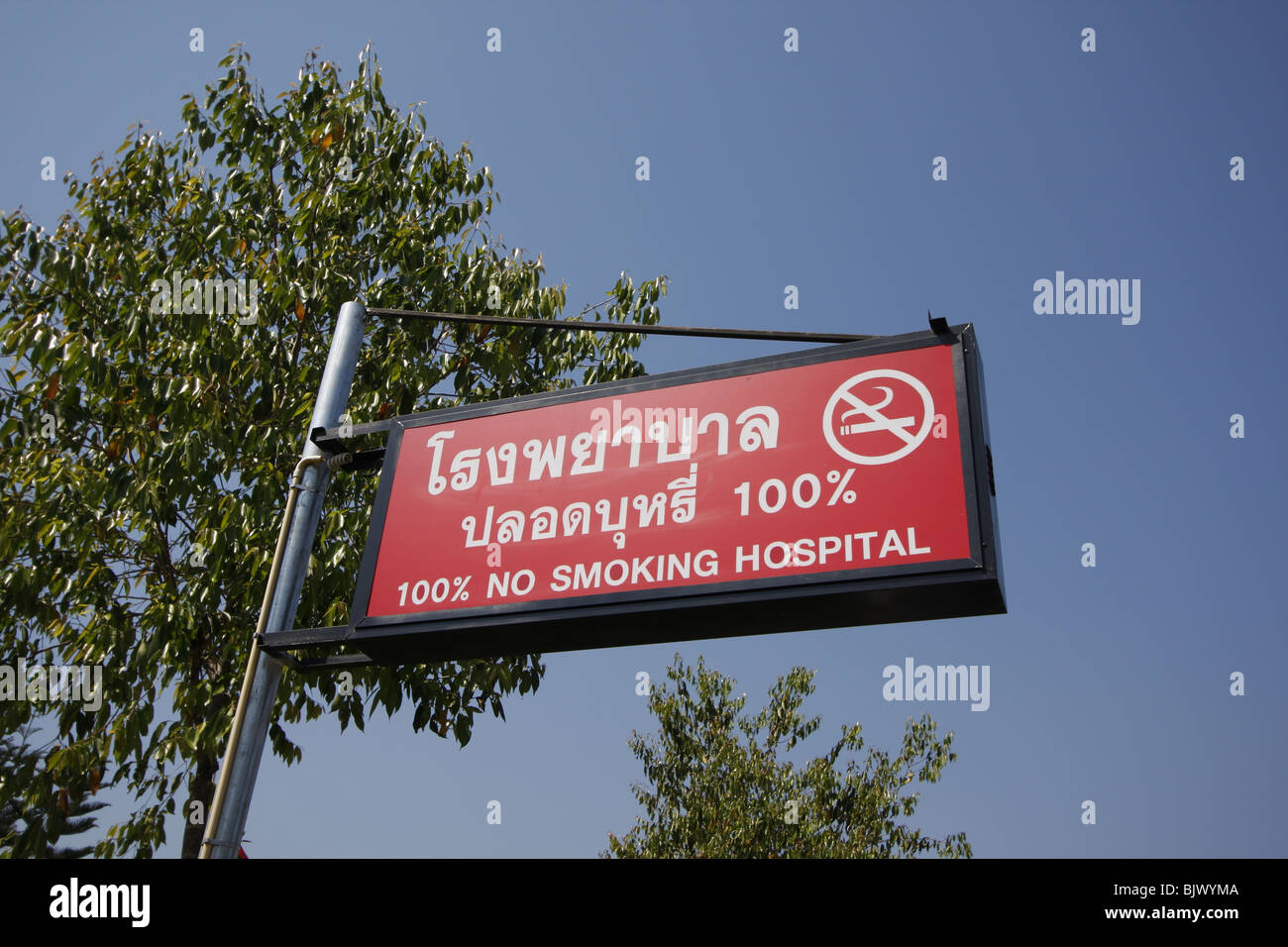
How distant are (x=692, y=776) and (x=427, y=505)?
18.7 m

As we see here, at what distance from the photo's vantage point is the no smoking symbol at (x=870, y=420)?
354 centimetres

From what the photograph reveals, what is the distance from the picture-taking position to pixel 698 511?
3.71 m

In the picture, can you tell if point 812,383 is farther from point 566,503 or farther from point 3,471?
point 3,471

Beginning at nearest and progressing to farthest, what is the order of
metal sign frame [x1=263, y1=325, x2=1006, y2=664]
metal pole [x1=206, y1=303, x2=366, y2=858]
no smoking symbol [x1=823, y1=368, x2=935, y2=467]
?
metal sign frame [x1=263, y1=325, x2=1006, y2=664]
no smoking symbol [x1=823, y1=368, x2=935, y2=467]
metal pole [x1=206, y1=303, x2=366, y2=858]

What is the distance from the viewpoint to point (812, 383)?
3854mm

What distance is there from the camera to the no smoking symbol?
354 centimetres

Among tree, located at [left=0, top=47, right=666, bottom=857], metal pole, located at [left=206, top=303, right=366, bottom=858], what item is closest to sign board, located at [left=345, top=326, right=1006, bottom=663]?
metal pole, located at [left=206, top=303, right=366, bottom=858]

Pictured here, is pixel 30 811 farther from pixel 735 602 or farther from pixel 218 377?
pixel 735 602

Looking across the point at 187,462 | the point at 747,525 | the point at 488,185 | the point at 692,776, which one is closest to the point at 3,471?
the point at 187,462

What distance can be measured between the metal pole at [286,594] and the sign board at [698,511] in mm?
453

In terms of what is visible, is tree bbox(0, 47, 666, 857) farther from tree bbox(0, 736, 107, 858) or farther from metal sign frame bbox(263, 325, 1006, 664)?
metal sign frame bbox(263, 325, 1006, 664)

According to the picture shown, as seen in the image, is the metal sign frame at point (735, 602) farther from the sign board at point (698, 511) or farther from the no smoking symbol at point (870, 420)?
the no smoking symbol at point (870, 420)

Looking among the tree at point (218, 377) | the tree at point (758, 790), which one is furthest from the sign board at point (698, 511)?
the tree at point (758, 790)

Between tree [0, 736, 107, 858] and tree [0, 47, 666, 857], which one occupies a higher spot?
tree [0, 47, 666, 857]
